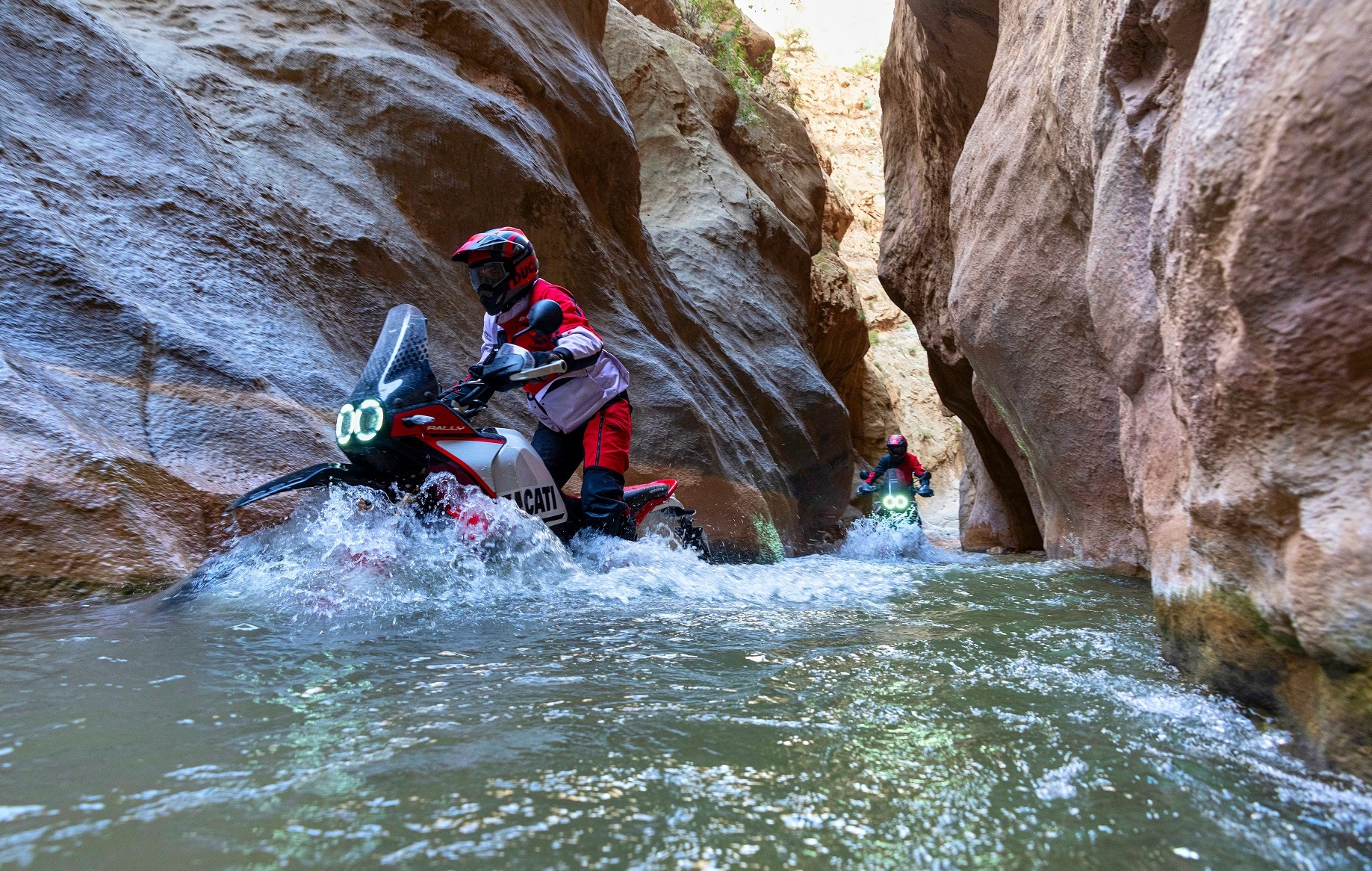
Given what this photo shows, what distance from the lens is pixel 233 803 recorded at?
46.7 inches

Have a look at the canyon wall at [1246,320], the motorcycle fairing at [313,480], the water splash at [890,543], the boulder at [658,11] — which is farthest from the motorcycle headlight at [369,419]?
the boulder at [658,11]

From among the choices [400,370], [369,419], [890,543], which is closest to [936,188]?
[890,543]

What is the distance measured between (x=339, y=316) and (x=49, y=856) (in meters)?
4.64

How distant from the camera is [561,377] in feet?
14.3

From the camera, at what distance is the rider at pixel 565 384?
4.13 m

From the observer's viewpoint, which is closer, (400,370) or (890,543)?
(400,370)

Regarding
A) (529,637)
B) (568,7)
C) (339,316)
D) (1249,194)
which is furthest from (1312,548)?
(568,7)

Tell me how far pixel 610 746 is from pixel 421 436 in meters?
2.02

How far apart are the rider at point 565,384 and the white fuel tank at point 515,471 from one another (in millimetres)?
302

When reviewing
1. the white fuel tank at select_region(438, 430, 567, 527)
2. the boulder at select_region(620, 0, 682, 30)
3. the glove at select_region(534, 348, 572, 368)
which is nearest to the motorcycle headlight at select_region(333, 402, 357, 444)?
the white fuel tank at select_region(438, 430, 567, 527)

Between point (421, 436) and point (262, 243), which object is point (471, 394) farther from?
point (262, 243)

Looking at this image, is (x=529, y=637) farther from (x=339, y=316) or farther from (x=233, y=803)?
(x=339, y=316)

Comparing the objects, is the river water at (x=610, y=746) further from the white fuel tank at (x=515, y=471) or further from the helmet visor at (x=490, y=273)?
the helmet visor at (x=490, y=273)

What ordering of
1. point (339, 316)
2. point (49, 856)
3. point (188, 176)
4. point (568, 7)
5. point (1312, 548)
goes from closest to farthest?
point (49, 856)
point (1312, 548)
point (188, 176)
point (339, 316)
point (568, 7)
